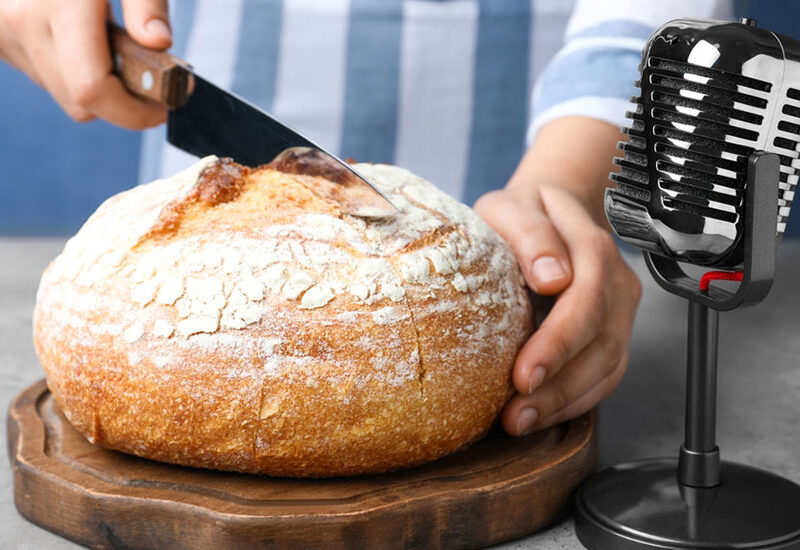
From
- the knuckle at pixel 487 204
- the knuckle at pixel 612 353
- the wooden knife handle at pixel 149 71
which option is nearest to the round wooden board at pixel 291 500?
the knuckle at pixel 612 353

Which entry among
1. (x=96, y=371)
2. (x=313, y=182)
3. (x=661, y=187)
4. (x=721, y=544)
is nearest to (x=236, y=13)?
(x=313, y=182)

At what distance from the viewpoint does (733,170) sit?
0.80m

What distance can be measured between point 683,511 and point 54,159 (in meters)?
3.54

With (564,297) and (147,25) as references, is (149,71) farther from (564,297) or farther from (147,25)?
(564,297)

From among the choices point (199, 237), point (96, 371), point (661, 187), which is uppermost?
point (661, 187)

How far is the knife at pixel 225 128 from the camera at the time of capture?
3.56ft

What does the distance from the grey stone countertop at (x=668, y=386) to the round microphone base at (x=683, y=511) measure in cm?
5

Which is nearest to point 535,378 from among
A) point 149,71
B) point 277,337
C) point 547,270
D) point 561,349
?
point 561,349

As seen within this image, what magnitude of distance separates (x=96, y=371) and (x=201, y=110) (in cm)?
42

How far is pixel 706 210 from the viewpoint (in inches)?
32.4

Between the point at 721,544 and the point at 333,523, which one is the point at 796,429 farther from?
the point at 333,523

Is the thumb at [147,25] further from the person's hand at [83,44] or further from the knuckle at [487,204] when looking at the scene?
the knuckle at [487,204]

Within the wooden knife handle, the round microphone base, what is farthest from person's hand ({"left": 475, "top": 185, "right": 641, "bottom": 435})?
the wooden knife handle

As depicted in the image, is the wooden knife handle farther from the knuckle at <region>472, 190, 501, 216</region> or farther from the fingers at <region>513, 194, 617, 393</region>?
the fingers at <region>513, 194, 617, 393</region>
